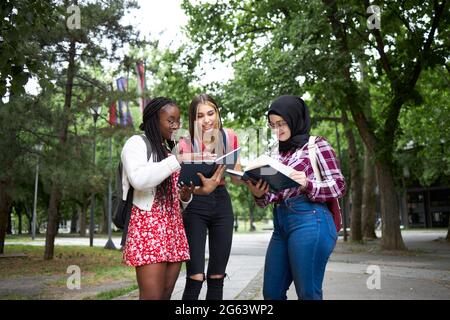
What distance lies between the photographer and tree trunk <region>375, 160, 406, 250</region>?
15016mm

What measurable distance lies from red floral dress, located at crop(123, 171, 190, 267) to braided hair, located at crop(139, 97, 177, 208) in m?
0.05

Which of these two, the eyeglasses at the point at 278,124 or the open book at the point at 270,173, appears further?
the eyeglasses at the point at 278,124

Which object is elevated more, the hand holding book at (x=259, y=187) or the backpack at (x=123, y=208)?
the hand holding book at (x=259, y=187)

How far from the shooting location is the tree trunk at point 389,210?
15016mm

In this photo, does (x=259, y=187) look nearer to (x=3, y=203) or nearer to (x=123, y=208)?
(x=123, y=208)

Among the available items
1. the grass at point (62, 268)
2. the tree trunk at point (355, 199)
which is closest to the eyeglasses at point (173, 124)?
the grass at point (62, 268)

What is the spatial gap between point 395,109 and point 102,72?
927cm

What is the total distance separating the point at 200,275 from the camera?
3215 mm

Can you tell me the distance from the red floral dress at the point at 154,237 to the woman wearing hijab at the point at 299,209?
21.7 inches

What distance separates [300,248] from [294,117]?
0.81 m

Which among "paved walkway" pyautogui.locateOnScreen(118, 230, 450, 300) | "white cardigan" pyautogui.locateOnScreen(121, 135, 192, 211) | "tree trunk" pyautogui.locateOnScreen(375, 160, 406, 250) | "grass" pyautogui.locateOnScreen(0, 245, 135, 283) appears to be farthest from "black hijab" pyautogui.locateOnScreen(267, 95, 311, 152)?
"tree trunk" pyautogui.locateOnScreen(375, 160, 406, 250)
